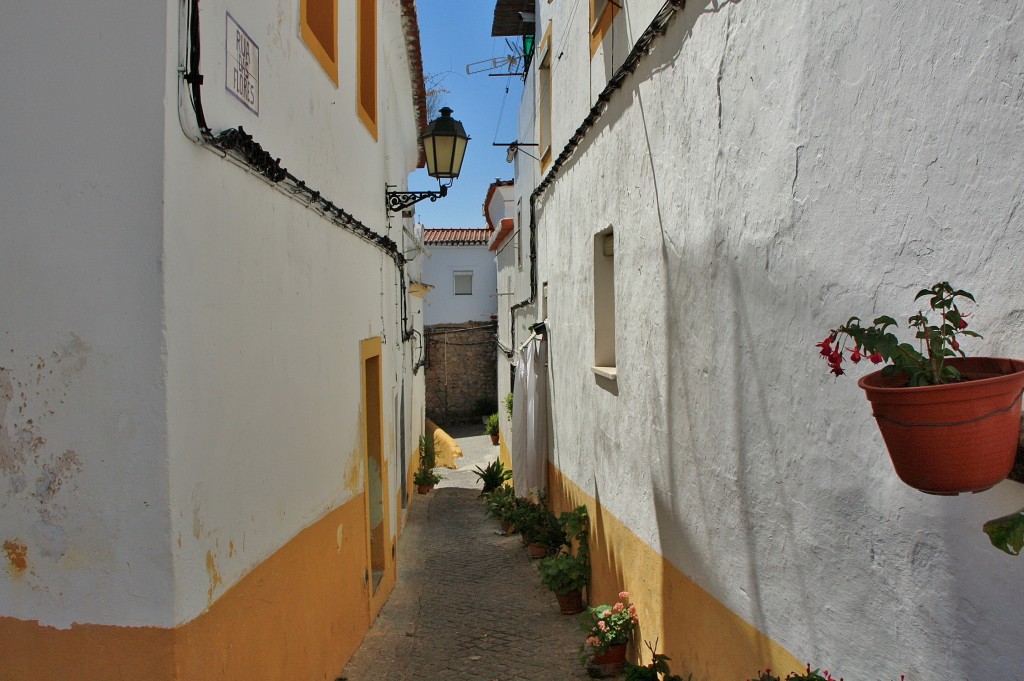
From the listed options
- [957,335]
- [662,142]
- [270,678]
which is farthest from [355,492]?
[957,335]

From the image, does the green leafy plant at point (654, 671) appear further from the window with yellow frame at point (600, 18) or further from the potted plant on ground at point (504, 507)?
the potted plant on ground at point (504, 507)

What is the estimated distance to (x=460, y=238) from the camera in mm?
28906

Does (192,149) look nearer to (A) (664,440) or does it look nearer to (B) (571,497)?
(A) (664,440)

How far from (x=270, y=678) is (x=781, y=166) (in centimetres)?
333

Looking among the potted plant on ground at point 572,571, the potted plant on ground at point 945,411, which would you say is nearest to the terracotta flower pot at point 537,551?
the potted plant on ground at point 572,571

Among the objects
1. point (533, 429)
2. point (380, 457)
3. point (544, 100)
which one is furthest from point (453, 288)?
point (380, 457)

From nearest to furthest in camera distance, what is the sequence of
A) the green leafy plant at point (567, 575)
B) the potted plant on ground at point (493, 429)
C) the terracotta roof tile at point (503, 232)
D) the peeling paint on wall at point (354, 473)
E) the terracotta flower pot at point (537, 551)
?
the peeling paint on wall at point (354, 473) → the green leafy plant at point (567, 575) → the terracotta flower pot at point (537, 551) → the terracotta roof tile at point (503, 232) → the potted plant on ground at point (493, 429)

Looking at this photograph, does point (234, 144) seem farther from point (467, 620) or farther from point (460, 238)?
point (460, 238)

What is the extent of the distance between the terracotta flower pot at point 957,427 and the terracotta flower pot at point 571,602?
562 cm

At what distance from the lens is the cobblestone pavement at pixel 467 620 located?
589 centimetres

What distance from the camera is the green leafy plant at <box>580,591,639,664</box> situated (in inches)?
216

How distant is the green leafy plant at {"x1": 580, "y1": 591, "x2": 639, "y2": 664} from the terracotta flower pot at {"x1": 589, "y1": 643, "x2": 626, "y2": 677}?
0.06 m

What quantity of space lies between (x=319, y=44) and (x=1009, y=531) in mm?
4878

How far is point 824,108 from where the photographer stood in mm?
2938
